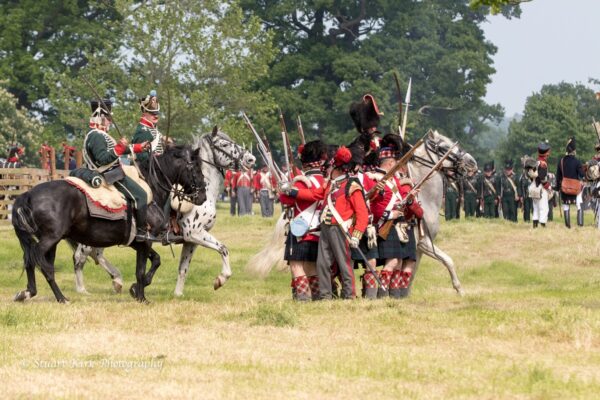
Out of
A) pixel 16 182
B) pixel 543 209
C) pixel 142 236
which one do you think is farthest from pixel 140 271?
pixel 543 209

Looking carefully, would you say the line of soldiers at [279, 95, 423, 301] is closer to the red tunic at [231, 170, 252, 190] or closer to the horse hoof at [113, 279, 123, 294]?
the horse hoof at [113, 279, 123, 294]

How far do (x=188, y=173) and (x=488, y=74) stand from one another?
57362mm

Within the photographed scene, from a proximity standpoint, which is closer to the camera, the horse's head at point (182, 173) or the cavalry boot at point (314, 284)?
the cavalry boot at point (314, 284)

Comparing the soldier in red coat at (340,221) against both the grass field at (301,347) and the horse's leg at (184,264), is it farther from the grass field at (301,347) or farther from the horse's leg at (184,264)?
the horse's leg at (184,264)

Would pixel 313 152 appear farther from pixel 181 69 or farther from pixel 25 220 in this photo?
pixel 181 69

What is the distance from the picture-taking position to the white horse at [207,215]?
1689 centimetres

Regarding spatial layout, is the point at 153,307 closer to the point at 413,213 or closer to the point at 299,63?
the point at 413,213

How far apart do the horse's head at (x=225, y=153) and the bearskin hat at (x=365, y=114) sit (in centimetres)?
226

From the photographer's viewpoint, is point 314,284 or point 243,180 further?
point 243,180

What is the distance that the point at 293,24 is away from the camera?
236 ft

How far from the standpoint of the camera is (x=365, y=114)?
615 inches

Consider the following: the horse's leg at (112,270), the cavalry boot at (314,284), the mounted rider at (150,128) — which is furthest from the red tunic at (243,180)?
the cavalry boot at (314,284)

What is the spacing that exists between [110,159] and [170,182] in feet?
4.09

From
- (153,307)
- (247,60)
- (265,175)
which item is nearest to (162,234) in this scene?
(153,307)
